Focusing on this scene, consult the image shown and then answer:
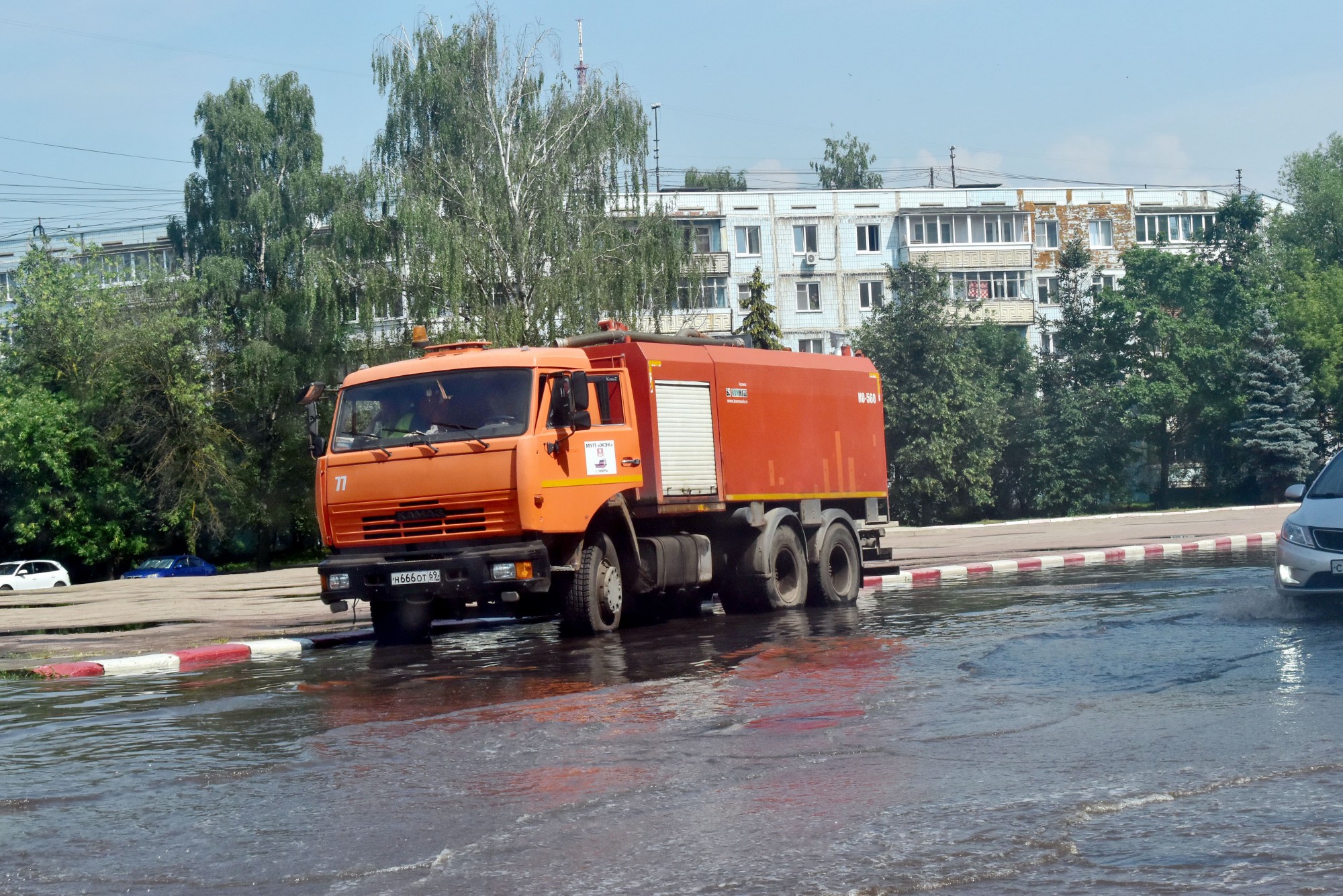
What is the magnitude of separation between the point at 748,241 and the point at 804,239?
9.16 ft

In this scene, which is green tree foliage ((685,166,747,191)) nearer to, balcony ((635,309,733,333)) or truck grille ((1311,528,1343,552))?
balcony ((635,309,733,333))

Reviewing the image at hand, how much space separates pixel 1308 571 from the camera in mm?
12328

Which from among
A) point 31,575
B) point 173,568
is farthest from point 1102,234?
point 31,575

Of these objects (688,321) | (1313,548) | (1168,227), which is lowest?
(1313,548)

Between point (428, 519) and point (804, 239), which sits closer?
A: point (428, 519)

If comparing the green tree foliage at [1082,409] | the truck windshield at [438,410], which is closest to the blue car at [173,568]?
the green tree foliage at [1082,409]

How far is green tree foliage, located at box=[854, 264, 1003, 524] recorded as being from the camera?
56.5 meters

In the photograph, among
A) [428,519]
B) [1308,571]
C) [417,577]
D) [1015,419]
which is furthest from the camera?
[1015,419]

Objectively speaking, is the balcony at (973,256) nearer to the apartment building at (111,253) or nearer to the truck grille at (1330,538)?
the apartment building at (111,253)

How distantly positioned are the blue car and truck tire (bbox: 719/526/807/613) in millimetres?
37813

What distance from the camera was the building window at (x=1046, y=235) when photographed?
236 feet

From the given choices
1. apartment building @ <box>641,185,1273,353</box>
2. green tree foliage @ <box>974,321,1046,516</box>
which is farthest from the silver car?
apartment building @ <box>641,185,1273,353</box>

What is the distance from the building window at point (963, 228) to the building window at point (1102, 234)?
19.4ft

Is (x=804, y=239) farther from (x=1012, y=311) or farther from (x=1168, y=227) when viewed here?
(x=1168, y=227)
